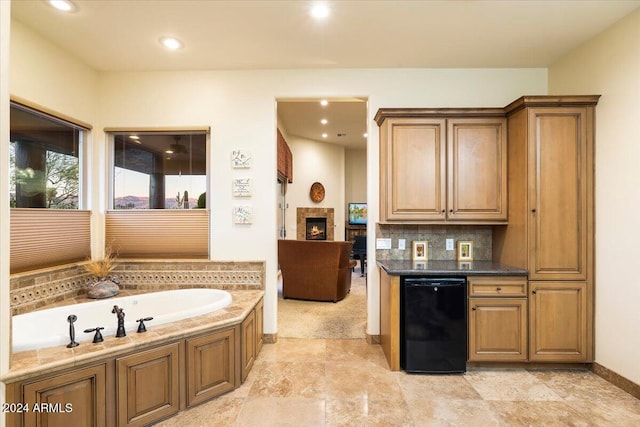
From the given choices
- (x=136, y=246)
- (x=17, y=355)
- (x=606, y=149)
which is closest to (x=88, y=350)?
(x=17, y=355)

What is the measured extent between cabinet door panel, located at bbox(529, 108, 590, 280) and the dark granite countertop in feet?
0.74

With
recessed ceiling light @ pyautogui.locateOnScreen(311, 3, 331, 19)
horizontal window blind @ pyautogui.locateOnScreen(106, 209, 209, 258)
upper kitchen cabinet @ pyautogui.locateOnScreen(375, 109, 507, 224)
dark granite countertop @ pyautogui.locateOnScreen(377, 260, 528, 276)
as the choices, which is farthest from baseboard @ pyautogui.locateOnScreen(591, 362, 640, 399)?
horizontal window blind @ pyautogui.locateOnScreen(106, 209, 209, 258)

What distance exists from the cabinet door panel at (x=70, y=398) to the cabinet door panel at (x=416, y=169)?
8.44ft

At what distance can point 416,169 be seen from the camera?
3021mm

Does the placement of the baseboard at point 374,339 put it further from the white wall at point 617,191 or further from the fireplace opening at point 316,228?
the fireplace opening at point 316,228

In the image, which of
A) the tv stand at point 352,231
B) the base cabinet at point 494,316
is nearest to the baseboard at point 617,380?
the base cabinet at point 494,316

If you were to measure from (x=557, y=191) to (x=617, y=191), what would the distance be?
0.39m

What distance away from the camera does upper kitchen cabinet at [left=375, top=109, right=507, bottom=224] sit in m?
2.99

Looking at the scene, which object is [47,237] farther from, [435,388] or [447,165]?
[447,165]

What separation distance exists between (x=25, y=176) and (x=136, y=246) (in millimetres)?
1135

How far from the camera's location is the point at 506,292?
2.69 meters

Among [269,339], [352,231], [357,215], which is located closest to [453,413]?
[269,339]

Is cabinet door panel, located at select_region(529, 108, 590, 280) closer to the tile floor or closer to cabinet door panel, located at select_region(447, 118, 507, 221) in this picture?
cabinet door panel, located at select_region(447, 118, 507, 221)

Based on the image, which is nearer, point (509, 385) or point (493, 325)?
point (509, 385)
